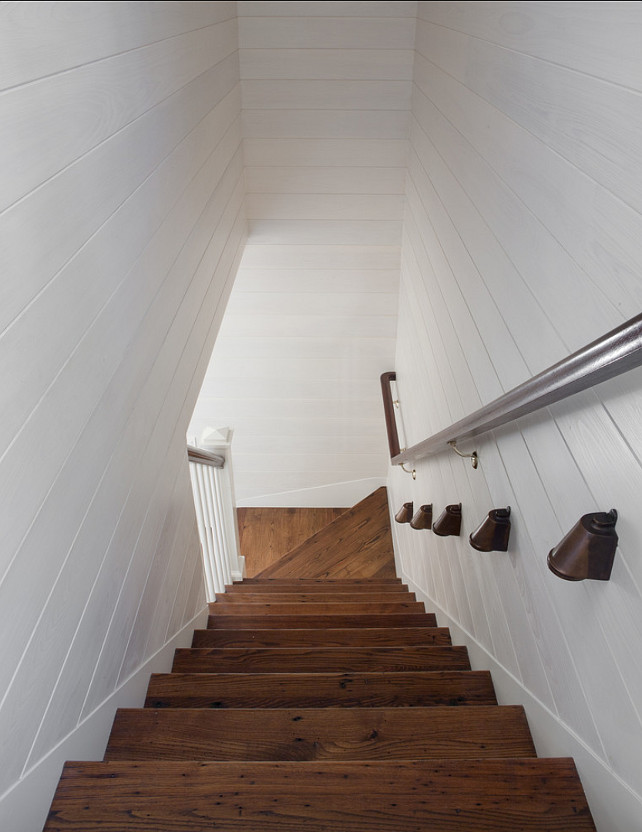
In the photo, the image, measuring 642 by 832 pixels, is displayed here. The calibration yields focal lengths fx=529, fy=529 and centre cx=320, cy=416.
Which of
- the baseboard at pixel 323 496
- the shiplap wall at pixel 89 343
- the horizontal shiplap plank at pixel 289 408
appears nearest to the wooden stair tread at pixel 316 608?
the shiplap wall at pixel 89 343

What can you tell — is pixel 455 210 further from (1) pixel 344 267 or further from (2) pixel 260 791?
(2) pixel 260 791

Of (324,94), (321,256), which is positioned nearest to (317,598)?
(321,256)

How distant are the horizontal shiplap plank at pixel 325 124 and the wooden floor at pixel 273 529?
3.45 meters

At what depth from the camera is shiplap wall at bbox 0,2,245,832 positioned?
32.6 inches

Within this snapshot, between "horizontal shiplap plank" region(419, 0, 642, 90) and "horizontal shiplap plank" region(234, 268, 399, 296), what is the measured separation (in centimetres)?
205

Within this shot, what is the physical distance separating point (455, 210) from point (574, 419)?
120cm

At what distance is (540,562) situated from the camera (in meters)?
1.21

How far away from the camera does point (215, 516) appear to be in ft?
9.66

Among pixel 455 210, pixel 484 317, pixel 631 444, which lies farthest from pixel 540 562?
pixel 455 210

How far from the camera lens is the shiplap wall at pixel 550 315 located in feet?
2.73

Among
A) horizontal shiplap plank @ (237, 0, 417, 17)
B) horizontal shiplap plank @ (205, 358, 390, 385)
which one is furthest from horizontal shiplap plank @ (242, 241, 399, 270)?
horizontal shiplap plank @ (237, 0, 417, 17)

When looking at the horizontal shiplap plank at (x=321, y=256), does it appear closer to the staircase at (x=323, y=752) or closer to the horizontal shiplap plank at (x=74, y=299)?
the horizontal shiplap plank at (x=74, y=299)

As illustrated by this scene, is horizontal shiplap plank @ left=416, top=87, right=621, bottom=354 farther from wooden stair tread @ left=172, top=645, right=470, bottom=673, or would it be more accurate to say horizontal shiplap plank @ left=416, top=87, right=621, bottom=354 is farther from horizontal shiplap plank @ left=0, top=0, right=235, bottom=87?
wooden stair tread @ left=172, top=645, right=470, bottom=673

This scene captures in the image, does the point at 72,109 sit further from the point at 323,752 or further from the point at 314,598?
the point at 314,598
